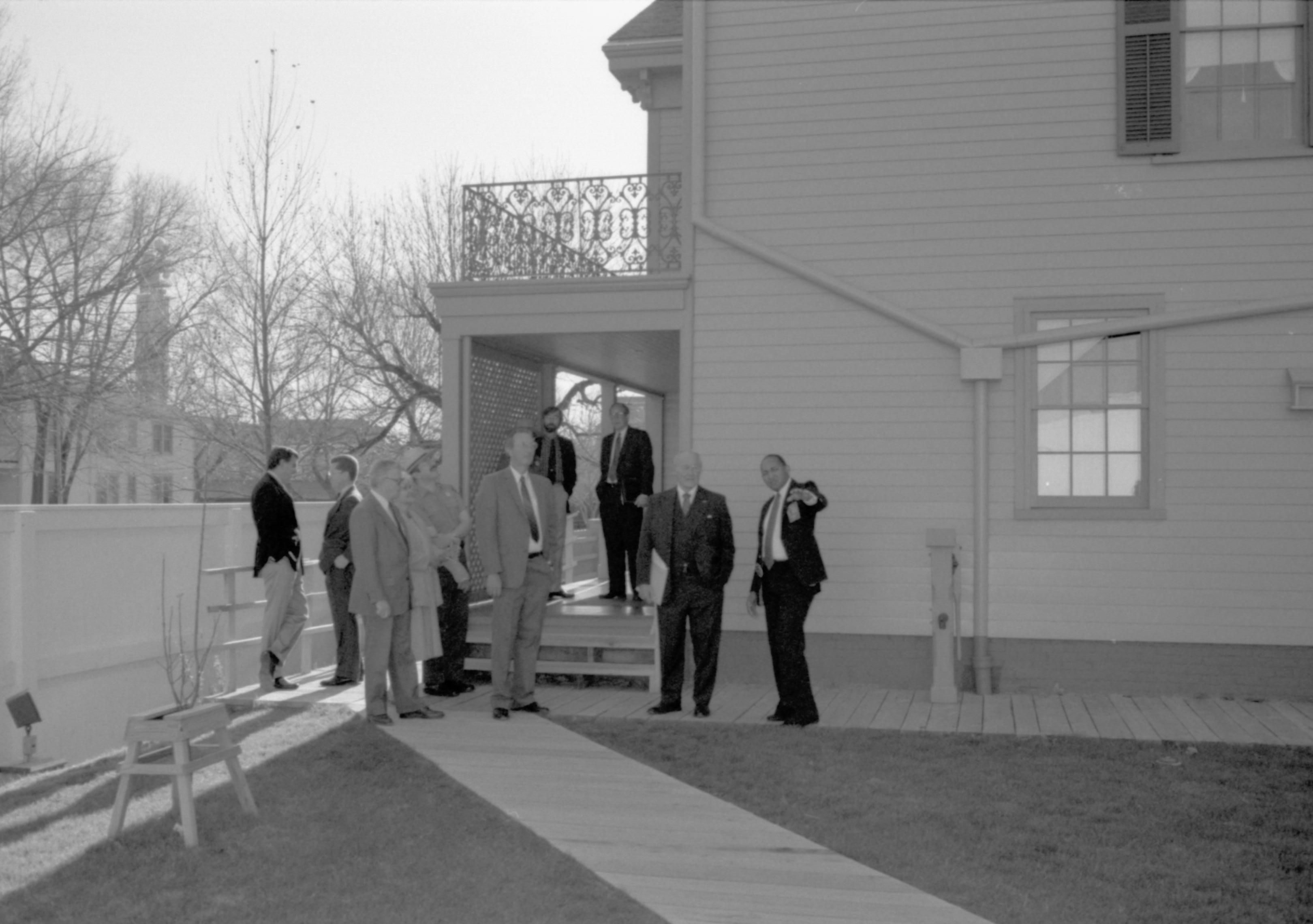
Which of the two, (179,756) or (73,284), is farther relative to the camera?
(73,284)

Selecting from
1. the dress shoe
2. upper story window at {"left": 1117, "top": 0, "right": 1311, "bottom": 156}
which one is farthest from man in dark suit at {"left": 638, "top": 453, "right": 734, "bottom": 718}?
upper story window at {"left": 1117, "top": 0, "right": 1311, "bottom": 156}

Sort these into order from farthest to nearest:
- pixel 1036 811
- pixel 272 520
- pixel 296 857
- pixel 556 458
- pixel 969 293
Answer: pixel 556 458 < pixel 969 293 < pixel 272 520 < pixel 1036 811 < pixel 296 857

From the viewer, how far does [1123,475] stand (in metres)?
10.6

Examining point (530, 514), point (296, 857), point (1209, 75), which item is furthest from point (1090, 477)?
point (296, 857)

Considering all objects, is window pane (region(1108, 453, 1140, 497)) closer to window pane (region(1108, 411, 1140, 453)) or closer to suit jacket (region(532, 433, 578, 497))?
window pane (region(1108, 411, 1140, 453))

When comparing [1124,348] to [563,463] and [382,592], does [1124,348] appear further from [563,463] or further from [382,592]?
[382,592]

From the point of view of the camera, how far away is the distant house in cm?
1039

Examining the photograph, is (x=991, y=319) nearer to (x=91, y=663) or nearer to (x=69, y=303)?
(x=91, y=663)

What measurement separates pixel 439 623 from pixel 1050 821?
A: 17.0 feet

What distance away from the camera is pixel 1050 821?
6.54 m

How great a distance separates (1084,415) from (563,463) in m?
4.59

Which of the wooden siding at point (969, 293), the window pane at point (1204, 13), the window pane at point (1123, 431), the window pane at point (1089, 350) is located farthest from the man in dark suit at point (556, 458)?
the window pane at point (1204, 13)

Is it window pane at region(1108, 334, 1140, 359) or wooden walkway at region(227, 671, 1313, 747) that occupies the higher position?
window pane at region(1108, 334, 1140, 359)

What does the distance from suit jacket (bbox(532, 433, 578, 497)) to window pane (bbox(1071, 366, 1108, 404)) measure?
173 inches
